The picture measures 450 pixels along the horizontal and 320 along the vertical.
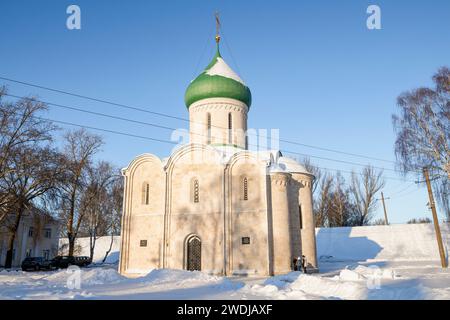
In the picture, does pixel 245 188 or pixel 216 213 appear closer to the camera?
pixel 216 213

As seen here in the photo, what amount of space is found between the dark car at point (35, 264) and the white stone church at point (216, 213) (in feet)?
27.5

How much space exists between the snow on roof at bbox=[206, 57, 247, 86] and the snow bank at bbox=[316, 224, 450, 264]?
16733 millimetres

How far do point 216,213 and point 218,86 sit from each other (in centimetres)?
751

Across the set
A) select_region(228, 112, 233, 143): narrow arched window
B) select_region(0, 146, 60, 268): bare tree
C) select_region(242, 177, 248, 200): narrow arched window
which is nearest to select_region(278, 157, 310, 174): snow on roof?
select_region(242, 177, 248, 200): narrow arched window

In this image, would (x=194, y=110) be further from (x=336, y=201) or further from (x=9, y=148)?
(x=336, y=201)

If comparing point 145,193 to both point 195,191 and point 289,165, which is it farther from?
point 289,165

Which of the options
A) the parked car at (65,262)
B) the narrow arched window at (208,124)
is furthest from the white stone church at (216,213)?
the parked car at (65,262)

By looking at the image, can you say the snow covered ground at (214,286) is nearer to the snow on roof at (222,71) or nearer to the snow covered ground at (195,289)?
the snow covered ground at (195,289)

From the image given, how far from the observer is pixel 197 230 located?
62.1 feet

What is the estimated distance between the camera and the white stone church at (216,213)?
18.3 meters

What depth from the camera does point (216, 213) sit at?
18844 mm

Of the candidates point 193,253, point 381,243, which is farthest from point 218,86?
point 381,243

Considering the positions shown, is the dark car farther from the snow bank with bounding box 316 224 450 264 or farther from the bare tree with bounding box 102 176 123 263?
the snow bank with bounding box 316 224 450 264
